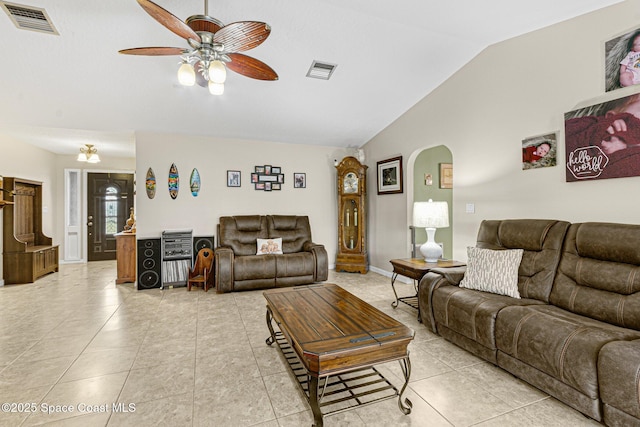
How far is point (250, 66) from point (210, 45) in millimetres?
378

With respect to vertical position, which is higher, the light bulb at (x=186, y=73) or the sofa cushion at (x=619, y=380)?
the light bulb at (x=186, y=73)

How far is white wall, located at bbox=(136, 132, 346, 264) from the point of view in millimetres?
4758

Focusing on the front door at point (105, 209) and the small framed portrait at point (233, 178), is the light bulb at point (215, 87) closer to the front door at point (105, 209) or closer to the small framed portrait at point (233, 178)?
the small framed portrait at point (233, 178)

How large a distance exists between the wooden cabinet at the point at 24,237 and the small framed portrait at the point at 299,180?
14.8 ft

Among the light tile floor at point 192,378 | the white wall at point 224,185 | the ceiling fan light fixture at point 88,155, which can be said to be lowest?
the light tile floor at point 192,378

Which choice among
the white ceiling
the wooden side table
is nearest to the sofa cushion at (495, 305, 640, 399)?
the wooden side table

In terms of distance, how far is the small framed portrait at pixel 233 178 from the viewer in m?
5.20

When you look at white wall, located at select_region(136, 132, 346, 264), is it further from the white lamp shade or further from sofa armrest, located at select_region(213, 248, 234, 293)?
the white lamp shade

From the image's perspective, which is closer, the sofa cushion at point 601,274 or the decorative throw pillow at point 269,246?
the sofa cushion at point 601,274

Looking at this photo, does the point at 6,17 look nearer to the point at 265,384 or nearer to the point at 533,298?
the point at 265,384

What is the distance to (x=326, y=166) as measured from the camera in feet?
19.2

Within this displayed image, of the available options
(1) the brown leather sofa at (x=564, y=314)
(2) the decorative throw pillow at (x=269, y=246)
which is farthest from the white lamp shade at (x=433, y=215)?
(2) the decorative throw pillow at (x=269, y=246)

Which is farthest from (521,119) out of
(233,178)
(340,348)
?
(233,178)

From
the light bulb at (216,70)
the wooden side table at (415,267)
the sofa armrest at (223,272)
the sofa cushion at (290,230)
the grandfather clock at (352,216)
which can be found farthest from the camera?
the grandfather clock at (352,216)
